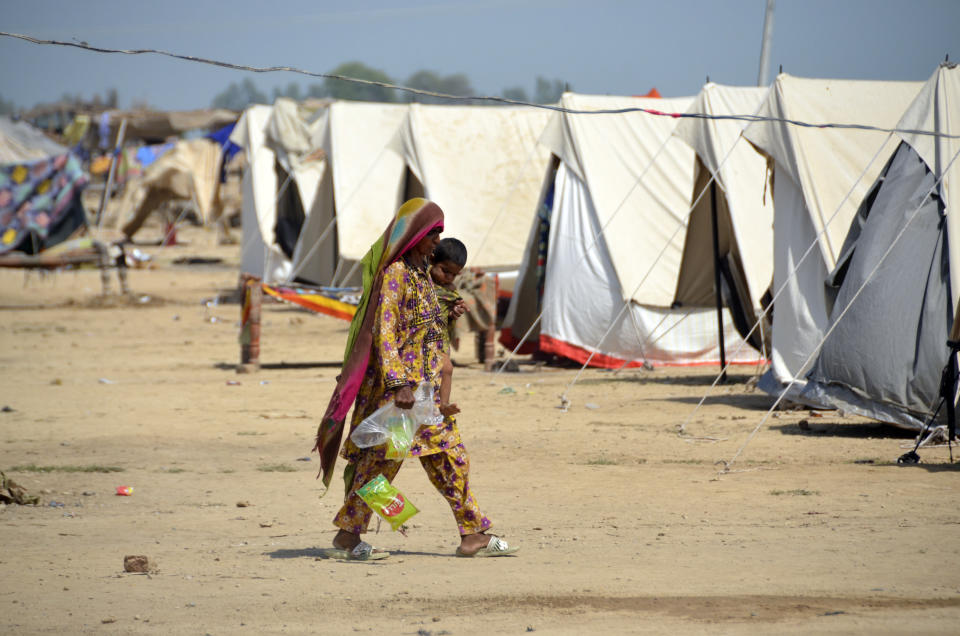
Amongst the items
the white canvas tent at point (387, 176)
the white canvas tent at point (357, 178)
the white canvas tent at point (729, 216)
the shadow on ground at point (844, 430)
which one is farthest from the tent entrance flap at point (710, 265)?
the white canvas tent at point (357, 178)

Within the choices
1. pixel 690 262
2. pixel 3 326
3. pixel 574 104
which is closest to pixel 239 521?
pixel 690 262

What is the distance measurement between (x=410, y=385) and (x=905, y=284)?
4142 millimetres

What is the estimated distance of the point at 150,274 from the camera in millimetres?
23312

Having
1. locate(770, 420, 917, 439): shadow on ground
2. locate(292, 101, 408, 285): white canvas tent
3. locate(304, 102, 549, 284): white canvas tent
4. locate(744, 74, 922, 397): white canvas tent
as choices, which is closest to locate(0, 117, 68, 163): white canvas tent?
locate(292, 101, 408, 285): white canvas tent

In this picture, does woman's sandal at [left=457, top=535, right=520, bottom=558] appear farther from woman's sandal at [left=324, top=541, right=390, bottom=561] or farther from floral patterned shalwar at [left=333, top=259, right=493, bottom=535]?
woman's sandal at [left=324, top=541, right=390, bottom=561]

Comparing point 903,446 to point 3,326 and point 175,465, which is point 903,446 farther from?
point 3,326

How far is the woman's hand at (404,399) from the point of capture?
4090 millimetres

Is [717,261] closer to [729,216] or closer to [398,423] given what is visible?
[729,216]

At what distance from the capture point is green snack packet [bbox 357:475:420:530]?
4.20 m

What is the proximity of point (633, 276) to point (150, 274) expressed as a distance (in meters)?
14.9

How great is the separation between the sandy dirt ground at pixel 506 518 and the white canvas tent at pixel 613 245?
1.65 ft

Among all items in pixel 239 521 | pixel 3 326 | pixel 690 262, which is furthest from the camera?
pixel 3 326

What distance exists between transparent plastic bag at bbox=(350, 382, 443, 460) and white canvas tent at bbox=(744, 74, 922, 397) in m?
4.80

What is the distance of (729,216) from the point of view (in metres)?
10.4
